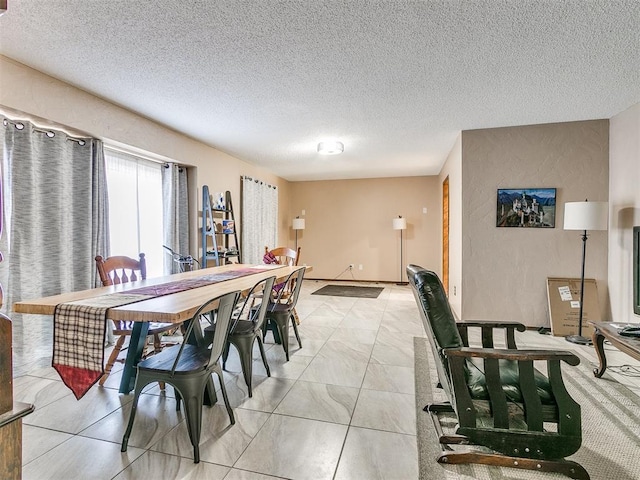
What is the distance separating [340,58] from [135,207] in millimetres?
2969

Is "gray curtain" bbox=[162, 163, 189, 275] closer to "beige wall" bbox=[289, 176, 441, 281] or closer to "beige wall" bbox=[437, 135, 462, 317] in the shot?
"beige wall" bbox=[437, 135, 462, 317]

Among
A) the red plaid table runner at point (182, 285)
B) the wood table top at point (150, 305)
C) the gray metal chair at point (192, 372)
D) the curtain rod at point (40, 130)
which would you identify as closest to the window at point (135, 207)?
the curtain rod at point (40, 130)

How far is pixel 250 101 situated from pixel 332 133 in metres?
1.31

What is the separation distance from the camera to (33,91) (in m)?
2.60

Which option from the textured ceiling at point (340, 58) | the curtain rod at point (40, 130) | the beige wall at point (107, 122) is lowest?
the curtain rod at point (40, 130)

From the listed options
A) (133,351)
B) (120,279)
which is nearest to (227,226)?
(120,279)

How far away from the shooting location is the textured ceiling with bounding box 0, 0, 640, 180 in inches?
75.5

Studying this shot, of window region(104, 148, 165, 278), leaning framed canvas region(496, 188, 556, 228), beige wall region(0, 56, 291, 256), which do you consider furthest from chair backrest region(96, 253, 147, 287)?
leaning framed canvas region(496, 188, 556, 228)

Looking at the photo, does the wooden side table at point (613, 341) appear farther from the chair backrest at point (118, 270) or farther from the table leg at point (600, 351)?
the chair backrest at point (118, 270)

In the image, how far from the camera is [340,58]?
2400 mm

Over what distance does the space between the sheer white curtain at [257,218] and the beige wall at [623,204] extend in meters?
4.95

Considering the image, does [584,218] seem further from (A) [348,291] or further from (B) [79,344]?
(B) [79,344]

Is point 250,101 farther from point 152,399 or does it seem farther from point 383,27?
point 152,399

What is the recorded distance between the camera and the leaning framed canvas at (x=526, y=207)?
385cm
